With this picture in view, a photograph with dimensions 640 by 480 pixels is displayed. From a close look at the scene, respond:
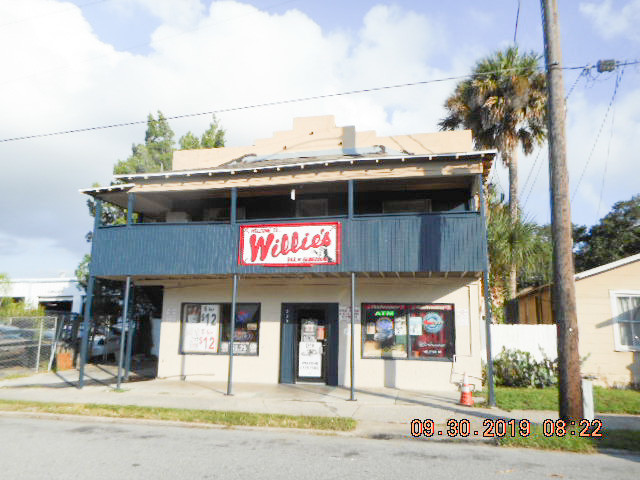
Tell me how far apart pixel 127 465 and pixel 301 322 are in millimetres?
8240

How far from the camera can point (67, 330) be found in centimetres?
1955

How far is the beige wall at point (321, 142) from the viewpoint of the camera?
14.8m

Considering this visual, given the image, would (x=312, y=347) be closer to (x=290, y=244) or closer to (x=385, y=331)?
(x=385, y=331)

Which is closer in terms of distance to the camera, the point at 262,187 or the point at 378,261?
the point at 378,261

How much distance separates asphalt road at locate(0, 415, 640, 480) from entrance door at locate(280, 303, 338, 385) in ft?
17.4

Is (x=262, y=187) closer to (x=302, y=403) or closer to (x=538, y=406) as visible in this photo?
(x=302, y=403)

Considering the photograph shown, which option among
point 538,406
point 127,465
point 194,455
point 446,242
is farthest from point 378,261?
point 127,465

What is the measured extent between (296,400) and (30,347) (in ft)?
37.8

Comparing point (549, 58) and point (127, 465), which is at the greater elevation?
point (549, 58)

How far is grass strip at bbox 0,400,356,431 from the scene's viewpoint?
894 cm

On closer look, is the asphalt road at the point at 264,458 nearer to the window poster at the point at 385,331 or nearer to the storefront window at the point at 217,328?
the window poster at the point at 385,331

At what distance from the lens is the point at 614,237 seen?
126 feet

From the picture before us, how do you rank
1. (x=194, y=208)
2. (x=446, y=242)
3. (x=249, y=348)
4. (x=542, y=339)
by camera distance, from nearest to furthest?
(x=446, y=242), (x=542, y=339), (x=249, y=348), (x=194, y=208)
